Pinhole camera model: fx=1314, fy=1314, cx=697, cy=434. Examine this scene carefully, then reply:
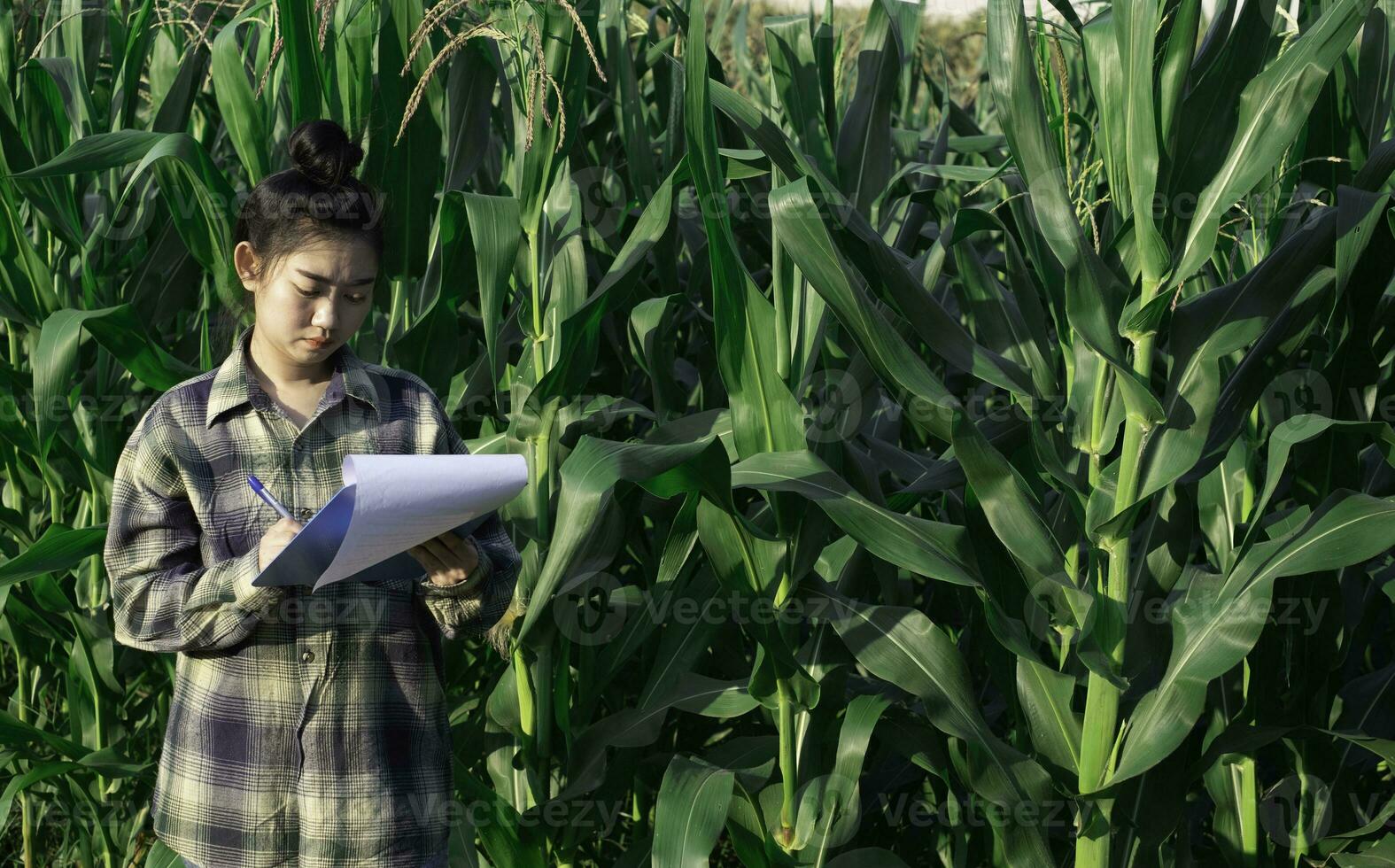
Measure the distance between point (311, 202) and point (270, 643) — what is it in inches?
21.5

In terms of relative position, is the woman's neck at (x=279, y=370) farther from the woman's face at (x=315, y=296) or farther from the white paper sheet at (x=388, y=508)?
the white paper sheet at (x=388, y=508)

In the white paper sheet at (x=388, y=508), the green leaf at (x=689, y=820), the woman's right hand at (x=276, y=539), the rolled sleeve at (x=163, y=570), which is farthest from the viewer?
the green leaf at (x=689, y=820)

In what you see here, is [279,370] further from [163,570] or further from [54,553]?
[54,553]

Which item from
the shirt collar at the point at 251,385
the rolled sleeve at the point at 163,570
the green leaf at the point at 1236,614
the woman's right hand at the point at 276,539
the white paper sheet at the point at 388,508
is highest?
the shirt collar at the point at 251,385

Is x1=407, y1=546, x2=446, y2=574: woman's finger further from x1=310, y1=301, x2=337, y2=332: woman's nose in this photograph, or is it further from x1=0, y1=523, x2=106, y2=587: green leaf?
x1=0, y1=523, x2=106, y2=587: green leaf

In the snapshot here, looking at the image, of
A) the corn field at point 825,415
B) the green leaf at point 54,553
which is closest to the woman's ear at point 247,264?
the corn field at point 825,415

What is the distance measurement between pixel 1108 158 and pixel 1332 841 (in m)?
1.30

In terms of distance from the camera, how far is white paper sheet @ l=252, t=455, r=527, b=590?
126cm

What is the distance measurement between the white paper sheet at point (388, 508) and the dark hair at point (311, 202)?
387 millimetres

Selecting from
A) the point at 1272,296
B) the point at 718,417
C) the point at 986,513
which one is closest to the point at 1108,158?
the point at 1272,296

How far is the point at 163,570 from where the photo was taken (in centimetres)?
159

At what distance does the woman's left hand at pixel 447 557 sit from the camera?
1.50 m

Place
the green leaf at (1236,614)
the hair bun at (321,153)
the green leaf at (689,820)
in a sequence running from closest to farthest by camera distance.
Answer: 1. the hair bun at (321,153)
2. the green leaf at (1236,614)
3. the green leaf at (689,820)

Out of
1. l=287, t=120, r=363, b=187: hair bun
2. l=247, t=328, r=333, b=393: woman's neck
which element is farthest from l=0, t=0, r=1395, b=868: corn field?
l=247, t=328, r=333, b=393: woman's neck
